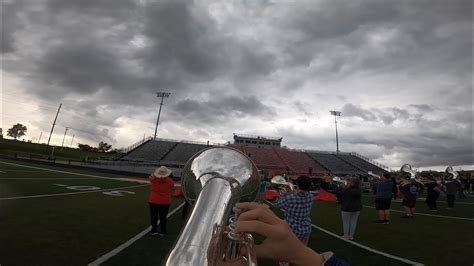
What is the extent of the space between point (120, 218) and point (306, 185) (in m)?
6.52

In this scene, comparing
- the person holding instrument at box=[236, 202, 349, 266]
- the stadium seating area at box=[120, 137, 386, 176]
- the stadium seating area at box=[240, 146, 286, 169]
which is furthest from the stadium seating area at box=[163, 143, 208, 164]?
the person holding instrument at box=[236, 202, 349, 266]

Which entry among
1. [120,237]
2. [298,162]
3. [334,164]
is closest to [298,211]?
[120,237]

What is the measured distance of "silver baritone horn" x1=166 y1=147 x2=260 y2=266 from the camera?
3.60 ft

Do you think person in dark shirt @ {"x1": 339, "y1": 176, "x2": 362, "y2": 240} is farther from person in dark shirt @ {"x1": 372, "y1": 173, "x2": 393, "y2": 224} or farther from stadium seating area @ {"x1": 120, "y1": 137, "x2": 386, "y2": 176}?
stadium seating area @ {"x1": 120, "y1": 137, "x2": 386, "y2": 176}

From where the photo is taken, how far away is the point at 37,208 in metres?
9.49

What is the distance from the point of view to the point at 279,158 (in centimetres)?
6581

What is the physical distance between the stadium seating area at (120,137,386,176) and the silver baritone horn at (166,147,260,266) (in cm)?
5112

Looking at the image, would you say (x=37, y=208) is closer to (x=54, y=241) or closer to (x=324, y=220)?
(x=54, y=241)

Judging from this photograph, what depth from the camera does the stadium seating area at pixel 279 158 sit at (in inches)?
2261

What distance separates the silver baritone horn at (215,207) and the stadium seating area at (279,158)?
51.1m

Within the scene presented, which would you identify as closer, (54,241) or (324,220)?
(54,241)

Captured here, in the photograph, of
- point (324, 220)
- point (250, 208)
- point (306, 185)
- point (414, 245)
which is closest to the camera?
point (250, 208)

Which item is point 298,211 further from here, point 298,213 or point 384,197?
point 384,197

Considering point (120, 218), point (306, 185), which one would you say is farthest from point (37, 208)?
point (306, 185)
